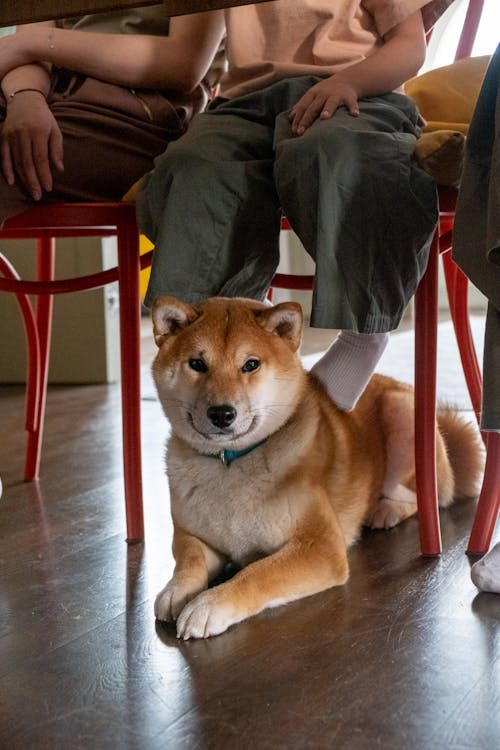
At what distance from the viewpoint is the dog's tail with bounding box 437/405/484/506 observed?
198 cm

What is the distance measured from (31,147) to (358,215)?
1.89ft

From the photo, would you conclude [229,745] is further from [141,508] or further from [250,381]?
[141,508]

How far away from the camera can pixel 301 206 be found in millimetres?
1431

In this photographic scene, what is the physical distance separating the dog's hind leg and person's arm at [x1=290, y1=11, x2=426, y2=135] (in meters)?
0.57

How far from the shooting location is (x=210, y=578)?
1.47 m

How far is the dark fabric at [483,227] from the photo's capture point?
1.31m

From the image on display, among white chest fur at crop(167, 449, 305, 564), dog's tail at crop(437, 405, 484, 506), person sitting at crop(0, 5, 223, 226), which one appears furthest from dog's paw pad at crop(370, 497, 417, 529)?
person sitting at crop(0, 5, 223, 226)

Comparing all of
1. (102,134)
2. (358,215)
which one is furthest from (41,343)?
(358,215)

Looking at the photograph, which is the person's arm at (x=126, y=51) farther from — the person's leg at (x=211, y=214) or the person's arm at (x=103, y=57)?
the person's leg at (x=211, y=214)

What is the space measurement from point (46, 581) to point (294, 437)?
442 mm

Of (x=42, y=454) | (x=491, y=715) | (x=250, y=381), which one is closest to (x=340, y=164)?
→ (x=250, y=381)

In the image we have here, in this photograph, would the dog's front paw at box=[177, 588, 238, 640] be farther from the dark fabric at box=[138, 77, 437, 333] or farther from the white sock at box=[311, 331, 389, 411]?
the white sock at box=[311, 331, 389, 411]

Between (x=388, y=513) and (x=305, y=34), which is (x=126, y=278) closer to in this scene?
(x=305, y=34)

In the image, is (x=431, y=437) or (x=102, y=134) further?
(x=102, y=134)
